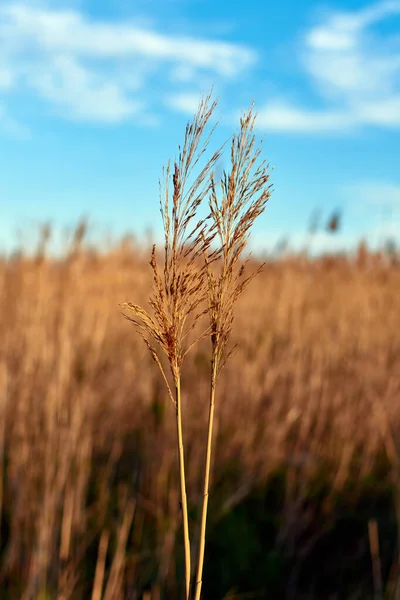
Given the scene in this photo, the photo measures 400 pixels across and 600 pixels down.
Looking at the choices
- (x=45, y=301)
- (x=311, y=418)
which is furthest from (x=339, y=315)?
(x=45, y=301)

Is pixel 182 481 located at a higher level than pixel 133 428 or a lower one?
higher

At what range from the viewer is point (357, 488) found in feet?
9.51

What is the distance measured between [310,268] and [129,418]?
15.0 feet

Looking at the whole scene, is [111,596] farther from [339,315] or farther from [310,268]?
[310,268]

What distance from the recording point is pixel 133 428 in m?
3.15

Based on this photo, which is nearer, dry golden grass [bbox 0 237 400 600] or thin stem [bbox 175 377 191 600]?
thin stem [bbox 175 377 191 600]

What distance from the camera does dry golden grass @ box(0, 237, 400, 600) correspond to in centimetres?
210

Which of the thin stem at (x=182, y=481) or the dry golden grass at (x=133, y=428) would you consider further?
the dry golden grass at (x=133, y=428)

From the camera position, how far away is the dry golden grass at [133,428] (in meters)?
2.10

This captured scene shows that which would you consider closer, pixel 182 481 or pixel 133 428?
pixel 182 481

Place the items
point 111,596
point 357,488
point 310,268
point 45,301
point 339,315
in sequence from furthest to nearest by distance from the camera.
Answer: point 310,268 < point 339,315 < point 45,301 < point 357,488 < point 111,596

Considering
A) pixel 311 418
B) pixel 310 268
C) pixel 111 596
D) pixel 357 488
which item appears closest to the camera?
pixel 111 596

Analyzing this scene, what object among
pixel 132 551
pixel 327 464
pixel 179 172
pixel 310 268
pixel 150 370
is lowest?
pixel 132 551

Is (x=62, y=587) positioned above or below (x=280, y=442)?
below
